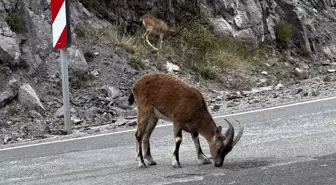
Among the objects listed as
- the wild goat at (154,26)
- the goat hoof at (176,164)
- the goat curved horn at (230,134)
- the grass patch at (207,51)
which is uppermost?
the goat curved horn at (230,134)

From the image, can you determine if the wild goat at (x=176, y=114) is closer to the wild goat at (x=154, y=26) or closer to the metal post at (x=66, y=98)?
the metal post at (x=66, y=98)

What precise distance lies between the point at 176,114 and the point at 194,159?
2.35 ft

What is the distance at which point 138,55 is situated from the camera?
17547 millimetres

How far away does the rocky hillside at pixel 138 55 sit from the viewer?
13.7 m

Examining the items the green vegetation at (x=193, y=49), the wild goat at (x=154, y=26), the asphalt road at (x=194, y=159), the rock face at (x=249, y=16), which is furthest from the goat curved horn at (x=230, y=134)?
the rock face at (x=249, y=16)

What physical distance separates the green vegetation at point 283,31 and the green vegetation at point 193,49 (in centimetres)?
134

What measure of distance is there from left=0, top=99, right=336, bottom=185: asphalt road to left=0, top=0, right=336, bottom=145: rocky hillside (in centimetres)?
217

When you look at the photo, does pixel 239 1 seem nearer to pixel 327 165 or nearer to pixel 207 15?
pixel 207 15

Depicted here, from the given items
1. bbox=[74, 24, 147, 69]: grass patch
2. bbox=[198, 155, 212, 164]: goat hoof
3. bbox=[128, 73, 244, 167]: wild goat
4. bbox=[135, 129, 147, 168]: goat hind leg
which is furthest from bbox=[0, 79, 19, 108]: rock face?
bbox=[198, 155, 212, 164]: goat hoof

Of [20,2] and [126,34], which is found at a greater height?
[20,2]

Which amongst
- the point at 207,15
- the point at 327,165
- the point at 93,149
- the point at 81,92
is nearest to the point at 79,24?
the point at 81,92

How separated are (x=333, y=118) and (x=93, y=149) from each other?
149 inches

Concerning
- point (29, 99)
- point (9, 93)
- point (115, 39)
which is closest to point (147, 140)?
point (29, 99)

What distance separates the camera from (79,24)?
57.1ft
